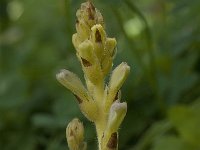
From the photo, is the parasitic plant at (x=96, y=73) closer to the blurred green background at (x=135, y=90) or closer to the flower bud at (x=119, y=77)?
the flower bud at (x=119, y=77)

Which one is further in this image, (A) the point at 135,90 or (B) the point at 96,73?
(A) the point at 135,90

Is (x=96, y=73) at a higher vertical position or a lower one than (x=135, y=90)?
higher

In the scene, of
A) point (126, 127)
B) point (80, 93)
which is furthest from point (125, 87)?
point (80, 93)

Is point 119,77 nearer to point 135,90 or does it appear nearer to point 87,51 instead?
point 87,51

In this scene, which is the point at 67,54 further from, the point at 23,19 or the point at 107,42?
the point at 107,42

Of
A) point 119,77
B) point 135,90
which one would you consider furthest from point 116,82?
point 135,90

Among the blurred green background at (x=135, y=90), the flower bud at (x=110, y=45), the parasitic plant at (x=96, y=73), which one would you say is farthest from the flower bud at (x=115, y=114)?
the blurred green background at (x=135, y=90)

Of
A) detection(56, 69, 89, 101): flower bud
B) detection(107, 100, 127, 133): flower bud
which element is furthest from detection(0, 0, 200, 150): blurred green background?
detection(107, 100, 127, 133): flower bud

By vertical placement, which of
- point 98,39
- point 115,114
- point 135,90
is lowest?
point 135,90
